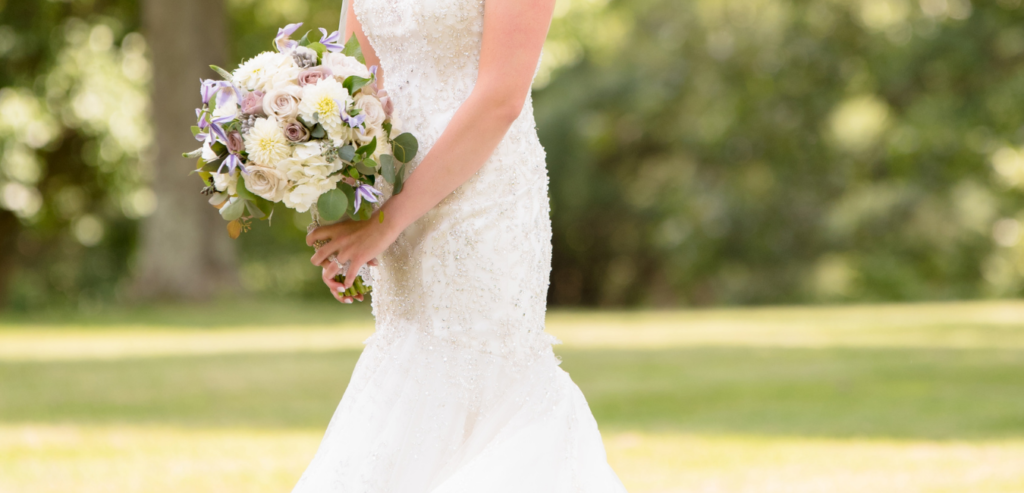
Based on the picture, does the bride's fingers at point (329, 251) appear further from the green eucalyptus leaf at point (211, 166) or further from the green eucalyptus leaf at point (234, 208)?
the green eucalyptus leaf at point (211, 166)

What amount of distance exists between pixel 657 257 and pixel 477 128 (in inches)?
1100

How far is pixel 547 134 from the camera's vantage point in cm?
2959

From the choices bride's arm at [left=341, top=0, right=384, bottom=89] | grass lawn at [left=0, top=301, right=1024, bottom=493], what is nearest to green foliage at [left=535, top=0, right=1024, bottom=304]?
grass lawn at [left=0, top=301, right=1024, bottom=493]

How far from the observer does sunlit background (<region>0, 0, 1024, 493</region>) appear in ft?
23.2

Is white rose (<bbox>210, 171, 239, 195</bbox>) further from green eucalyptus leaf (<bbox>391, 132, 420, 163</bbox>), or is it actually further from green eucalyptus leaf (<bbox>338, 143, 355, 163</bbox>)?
green eucalyptus leaf (<bbox>391, 132, 420, 163</bbox>)

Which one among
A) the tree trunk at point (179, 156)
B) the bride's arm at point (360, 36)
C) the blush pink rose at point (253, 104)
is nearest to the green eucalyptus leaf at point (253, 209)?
the blush pink rose at point (253, 104)

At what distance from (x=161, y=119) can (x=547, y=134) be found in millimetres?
12786

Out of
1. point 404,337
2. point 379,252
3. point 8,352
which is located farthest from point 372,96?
point 8,352

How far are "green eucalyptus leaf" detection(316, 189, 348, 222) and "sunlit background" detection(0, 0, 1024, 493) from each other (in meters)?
3.30

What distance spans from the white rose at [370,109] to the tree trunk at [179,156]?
16.4m

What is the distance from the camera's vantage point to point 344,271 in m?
3.09

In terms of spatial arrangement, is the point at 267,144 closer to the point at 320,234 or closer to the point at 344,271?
the point at 320,234

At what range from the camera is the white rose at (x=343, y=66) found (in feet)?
9.81

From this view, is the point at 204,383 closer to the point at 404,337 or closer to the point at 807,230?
the point at 404,337
